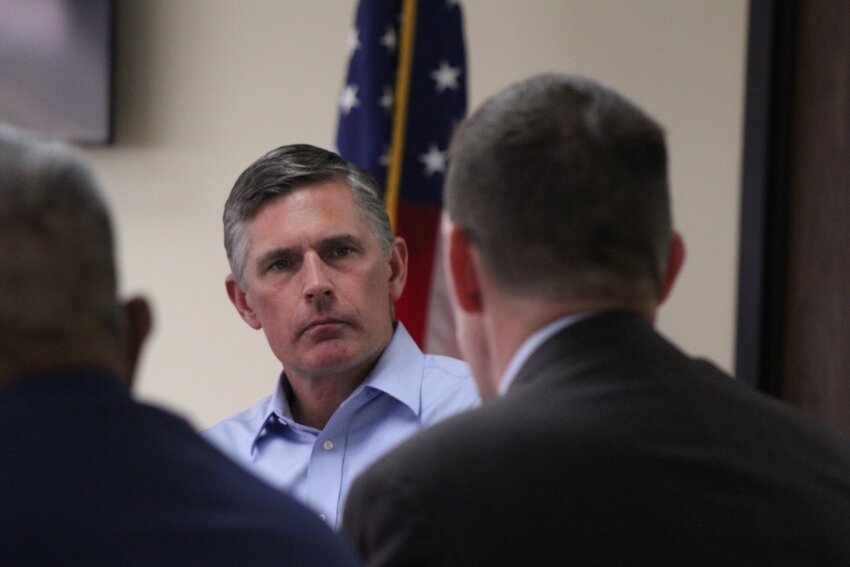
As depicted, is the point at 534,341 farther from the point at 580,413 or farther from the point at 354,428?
the point at 354,428

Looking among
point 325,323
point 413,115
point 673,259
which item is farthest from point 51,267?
point 413,115

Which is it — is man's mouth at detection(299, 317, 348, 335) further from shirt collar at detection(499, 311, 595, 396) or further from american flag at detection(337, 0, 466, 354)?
shirt collar at detection(499, 311, 595, 396)

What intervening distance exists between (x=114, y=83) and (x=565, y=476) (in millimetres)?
3453

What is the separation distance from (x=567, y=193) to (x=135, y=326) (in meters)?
0.42

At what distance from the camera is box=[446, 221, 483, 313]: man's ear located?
120cm

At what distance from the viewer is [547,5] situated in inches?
134

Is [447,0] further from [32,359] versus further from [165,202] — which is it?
[32,359]

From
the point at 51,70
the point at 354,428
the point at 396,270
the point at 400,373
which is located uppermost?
the point at 51,70

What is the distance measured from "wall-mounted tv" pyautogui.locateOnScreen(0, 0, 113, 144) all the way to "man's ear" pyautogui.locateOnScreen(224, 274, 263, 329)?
6.15 feet

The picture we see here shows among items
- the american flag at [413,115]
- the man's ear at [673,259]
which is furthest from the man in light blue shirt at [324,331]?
the man's ear at [673,259]

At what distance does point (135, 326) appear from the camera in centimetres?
104

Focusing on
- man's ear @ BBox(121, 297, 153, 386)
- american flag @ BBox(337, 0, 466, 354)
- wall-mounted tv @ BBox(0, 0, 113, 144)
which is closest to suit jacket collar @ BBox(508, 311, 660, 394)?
man's ear @ BBox(121, 297, 153, 386)

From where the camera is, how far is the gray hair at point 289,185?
7.45ft

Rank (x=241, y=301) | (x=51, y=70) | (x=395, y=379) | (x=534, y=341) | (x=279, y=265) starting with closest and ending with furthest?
(x=534, y=341), (x=395, y=379), (x=279, y=265), (x=241, y=301), (x=51, y=70)
